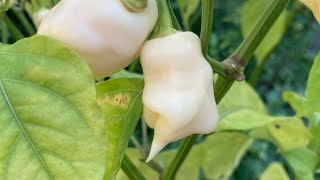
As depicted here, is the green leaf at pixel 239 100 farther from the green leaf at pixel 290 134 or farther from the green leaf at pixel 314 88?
the green leaf at pixel 314 88

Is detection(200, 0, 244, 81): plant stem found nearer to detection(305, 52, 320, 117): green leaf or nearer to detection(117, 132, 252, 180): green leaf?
detection(305, 52, 320, 117): green leaf

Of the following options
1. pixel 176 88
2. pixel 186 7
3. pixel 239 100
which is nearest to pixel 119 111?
pixel 176 88

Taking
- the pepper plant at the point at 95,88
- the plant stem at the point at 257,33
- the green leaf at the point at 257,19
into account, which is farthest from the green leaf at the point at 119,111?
the green leaf at the point at 257,19

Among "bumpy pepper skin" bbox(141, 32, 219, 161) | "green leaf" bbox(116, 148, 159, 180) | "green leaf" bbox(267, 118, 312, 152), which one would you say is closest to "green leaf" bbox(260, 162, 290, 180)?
"green leaf" bbox(267, 118, 312, 152)

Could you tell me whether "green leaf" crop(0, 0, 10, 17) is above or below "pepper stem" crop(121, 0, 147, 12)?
below

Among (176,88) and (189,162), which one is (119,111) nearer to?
(176,88)

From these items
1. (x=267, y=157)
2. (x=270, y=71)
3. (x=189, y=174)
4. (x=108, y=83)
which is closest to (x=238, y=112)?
(x=189, y=174)
